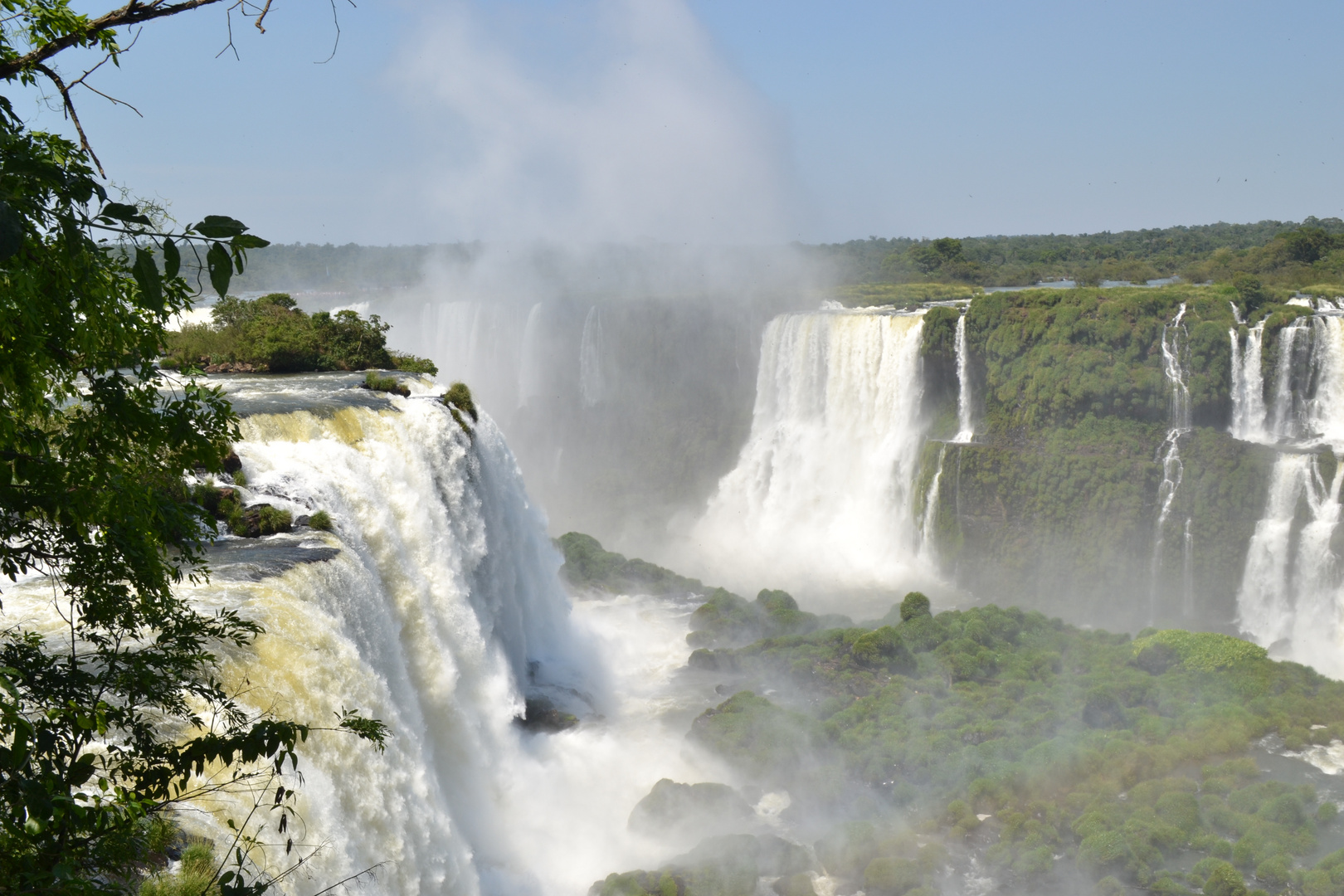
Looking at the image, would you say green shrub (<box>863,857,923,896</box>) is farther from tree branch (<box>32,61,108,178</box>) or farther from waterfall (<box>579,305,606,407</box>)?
waterfall (<box>579,305,606,407</box>)

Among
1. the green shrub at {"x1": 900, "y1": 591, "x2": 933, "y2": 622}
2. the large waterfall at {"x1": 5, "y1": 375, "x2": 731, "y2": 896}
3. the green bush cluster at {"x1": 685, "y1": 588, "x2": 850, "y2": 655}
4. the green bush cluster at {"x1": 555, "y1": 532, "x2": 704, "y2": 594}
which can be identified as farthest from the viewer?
the green bush cluster at {"x1": 555, "y1": 532, "x2": 704, "y2": 594}

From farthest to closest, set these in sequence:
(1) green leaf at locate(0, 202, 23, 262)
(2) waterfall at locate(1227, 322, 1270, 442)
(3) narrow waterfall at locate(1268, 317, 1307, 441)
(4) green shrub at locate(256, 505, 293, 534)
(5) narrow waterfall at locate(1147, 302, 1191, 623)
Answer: (5) narrow waterfall at locate(1147, 302, 1191, 623) → (2) waterfall at locate(1227, 322, 1270, 442) → (3) narrow waterfall at locate(1268, 317, 1307, 441) → (4) green shrub at locate(256, 505, 293, 534) → (1) green leaf at locate(0, 202, 23, 262)

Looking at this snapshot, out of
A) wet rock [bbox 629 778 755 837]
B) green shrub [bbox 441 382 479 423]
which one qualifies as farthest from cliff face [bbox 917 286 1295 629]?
green shrub [bbox 441 382 479 423]

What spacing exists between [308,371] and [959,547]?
60.5 ft

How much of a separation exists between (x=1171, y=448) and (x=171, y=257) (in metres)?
26.4

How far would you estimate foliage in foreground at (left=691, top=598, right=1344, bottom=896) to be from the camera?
1275 centimetres

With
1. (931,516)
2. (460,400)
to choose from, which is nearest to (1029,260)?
(931,516)

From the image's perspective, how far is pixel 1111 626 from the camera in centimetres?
2461

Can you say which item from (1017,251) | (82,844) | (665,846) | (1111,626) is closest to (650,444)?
(1111,626)

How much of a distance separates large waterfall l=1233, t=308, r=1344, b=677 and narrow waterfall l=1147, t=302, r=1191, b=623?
1174 mm

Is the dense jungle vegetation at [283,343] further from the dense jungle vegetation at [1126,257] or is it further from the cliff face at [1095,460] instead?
the dense jungle vegetation at [1126,257]

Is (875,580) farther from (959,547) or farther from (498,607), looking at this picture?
(498,607)

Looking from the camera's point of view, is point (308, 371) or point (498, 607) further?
point (308, 371)

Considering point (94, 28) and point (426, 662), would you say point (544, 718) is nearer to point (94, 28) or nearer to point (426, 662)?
point (426, 662)
